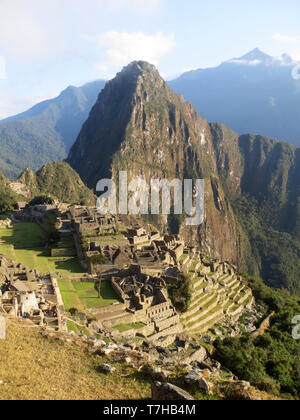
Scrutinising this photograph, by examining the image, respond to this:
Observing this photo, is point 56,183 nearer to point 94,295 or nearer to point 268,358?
point 94,295

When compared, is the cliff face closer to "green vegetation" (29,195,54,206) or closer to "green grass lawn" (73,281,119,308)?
"green vegetation" (29,195,54,206)

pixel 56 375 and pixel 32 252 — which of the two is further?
pixel 32 252

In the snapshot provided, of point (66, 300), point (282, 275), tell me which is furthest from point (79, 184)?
point (66, 300)

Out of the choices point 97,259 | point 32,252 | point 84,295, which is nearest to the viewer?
point 84,295

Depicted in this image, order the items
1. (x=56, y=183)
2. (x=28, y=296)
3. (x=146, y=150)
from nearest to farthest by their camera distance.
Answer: (x=28, y=296) → (x=56, y=183) → (x=146, y=150)

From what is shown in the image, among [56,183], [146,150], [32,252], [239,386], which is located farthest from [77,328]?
[146,150]

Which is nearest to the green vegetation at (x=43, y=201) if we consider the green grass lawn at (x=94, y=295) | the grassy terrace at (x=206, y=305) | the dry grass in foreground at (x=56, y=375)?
the green grass lawn at (x=94, y=295)

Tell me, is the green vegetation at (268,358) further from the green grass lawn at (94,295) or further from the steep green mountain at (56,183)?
the steep green mountain at (56,183)

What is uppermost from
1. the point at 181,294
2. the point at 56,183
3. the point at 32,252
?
the point at 56,183
